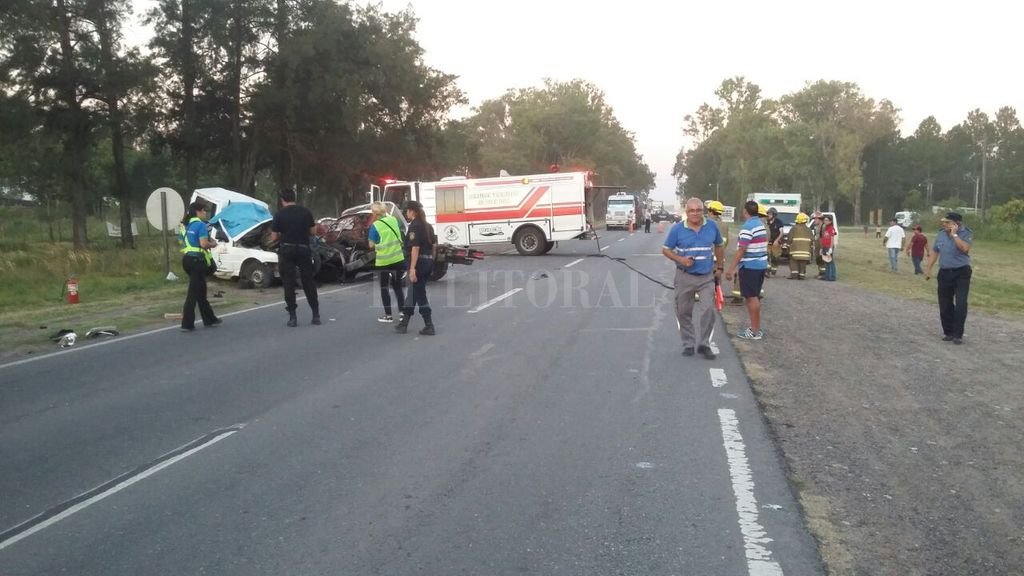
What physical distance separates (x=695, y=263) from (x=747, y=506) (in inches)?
194

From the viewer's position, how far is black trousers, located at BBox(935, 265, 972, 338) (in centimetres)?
1112

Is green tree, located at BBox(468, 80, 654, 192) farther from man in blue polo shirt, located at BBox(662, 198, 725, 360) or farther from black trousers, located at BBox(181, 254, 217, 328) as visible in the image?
man in blue polo shirt, located at BBox(662, 198, 725, 360)

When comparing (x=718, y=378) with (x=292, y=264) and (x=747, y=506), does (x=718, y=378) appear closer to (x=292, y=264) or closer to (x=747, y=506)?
(x=747, y=506)

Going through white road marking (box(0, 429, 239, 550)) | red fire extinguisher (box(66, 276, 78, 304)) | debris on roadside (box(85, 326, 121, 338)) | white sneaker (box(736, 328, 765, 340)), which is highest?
red fire extinguisher (box(66, 276, 78, 304))

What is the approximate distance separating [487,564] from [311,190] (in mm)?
44587

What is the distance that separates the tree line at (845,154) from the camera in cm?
8338

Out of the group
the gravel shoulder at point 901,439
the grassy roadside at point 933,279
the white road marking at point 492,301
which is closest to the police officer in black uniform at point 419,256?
the white road marking at point 492,301

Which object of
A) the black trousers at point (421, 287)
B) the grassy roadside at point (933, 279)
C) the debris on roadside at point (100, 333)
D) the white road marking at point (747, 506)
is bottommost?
the grassy roadside at point (933, 279)

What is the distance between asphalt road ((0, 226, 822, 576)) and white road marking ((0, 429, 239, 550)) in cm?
2

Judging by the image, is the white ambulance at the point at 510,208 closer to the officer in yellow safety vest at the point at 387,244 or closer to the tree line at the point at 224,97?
the tree line at the point at 224,97

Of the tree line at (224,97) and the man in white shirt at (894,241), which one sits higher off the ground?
the tree line at (224,97)

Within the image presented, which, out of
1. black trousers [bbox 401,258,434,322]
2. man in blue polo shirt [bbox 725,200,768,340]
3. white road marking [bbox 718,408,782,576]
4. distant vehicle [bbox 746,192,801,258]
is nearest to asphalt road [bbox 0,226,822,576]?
white road marking [bbox 718,408,782,576]

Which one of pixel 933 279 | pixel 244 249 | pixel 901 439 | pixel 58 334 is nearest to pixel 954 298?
pixel 901 439

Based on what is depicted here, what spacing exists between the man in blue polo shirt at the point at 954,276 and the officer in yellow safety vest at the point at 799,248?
8860 millimetres
